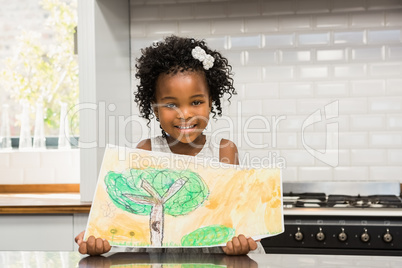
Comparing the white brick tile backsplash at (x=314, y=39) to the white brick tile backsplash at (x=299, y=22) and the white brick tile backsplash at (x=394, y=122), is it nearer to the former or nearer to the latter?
the white brick tile backsplash at (x=299, y=22)

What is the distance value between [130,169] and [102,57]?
1.32m

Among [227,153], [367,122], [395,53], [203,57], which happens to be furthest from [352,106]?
[203,57]

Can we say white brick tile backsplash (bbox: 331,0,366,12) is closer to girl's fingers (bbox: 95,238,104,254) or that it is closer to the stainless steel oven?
the stainless steel oven

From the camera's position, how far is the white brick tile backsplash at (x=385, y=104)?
8.13 ft

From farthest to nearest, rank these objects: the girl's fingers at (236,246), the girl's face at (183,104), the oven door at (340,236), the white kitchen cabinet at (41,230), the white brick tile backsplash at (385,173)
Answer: the white brick tile backsplash at (385,173) → the white kitchen cabinet at (41,230) → the oven door at (340,236) → the girl's face at (183,104) → the girl's fingers at (236,246)

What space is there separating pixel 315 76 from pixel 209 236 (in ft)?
5.65

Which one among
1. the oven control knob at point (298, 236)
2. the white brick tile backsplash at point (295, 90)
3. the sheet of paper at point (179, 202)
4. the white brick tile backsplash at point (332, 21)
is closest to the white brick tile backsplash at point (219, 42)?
the white brick tile backsplash at point (295, 90)

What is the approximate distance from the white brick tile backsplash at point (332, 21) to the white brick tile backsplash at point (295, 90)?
0.95 feet

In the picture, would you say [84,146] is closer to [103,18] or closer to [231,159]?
[103,18]

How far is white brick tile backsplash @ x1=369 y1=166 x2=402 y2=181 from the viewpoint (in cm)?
247

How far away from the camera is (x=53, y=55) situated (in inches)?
114

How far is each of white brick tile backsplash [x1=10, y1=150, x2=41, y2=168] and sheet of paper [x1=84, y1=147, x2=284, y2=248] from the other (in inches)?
72.7

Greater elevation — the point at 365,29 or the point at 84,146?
the point at 365,29

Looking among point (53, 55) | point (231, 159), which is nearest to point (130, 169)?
point (231, 159)
